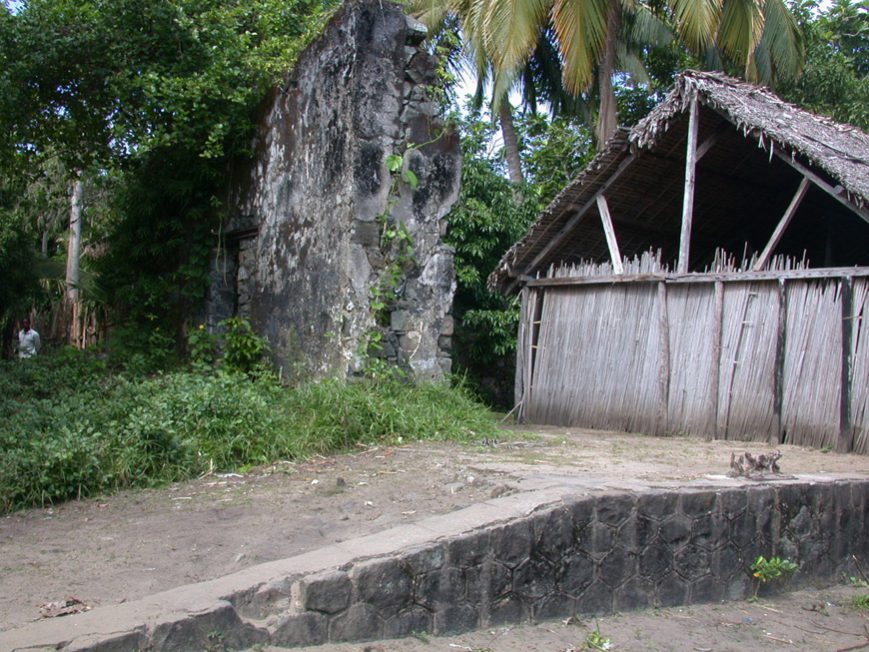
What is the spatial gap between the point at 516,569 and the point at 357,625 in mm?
1008

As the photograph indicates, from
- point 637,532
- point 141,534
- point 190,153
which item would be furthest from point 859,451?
point 190,153

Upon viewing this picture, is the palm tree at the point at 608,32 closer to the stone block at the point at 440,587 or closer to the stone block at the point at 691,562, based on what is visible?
the stone block at the point at 691,562

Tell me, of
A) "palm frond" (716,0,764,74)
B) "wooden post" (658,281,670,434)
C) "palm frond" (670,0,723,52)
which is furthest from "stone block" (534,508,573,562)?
"palm frond" (716,0,764,74)

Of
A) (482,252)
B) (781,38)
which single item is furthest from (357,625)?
(781,38)

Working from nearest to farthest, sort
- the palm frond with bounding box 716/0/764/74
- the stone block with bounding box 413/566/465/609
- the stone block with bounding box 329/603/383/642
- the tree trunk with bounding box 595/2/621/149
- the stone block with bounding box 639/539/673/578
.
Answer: the stone block with bounding box 329/603/383/642 → the stone block with bounding box 413/566/465/609 → the stone block with bounding box 639/539/673/578 → the palm frond with bounding box 716/0/764/74 → the tree trunk with bounding box 595/2/621/149

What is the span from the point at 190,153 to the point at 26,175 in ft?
8.44

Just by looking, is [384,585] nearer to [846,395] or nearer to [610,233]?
[846,395]

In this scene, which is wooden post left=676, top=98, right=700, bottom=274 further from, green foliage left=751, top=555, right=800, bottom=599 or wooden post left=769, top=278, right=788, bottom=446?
green foliage left=751, top=555, right=800, bottom=599

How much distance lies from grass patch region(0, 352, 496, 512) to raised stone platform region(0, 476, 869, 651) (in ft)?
6.97

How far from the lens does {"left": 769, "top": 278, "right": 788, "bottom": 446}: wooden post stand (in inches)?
330

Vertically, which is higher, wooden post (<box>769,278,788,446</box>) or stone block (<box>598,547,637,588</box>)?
wooden post (<box>769,278,788,446</box>)

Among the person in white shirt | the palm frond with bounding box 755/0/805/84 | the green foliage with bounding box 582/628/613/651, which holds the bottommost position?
the green foliage with bounding box 582/628/613/651

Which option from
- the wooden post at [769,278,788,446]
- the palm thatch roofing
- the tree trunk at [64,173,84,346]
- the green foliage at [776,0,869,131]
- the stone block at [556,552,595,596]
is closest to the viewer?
the stone block at [556,552,595,596]

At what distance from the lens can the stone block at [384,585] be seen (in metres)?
3.98
